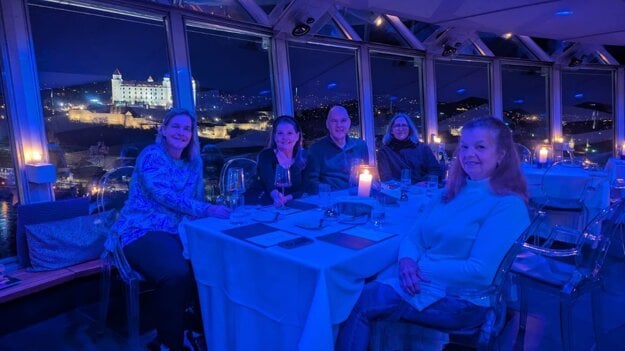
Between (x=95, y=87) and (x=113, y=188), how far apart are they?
128cm

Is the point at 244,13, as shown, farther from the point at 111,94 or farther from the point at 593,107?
the point at 593,107

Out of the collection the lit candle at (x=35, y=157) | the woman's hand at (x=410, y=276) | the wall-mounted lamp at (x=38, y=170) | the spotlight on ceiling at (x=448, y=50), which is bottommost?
the woman's hand at (x=410, y=276)

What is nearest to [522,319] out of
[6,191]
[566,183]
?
[566,183]

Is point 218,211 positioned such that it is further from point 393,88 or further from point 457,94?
point 457,94

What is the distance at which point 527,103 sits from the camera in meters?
7.81

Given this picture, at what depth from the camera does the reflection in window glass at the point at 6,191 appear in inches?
119

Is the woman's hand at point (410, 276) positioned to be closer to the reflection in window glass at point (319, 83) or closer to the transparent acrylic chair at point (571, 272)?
the transparent acrylic chair at point (571, 272)

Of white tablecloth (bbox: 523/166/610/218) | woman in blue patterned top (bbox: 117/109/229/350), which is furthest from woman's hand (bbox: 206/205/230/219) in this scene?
white tablecloth (bbox: 523/166/610/218)

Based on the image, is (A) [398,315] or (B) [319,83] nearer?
(A) [398,315]

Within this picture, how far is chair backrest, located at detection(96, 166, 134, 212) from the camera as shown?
2771 millimetres

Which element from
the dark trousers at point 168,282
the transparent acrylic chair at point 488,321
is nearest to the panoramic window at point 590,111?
the transparent acrylic chair at point 488,321

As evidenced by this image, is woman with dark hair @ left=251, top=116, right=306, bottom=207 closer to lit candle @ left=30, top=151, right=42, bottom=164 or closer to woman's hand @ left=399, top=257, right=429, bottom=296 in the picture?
woman's hand @ left=399, top=257, right=429, bottom=296

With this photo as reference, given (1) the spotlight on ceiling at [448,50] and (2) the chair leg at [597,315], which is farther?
(1) the spotlight on ceiling at [448,50]

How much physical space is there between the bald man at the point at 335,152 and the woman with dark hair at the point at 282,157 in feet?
1.22
